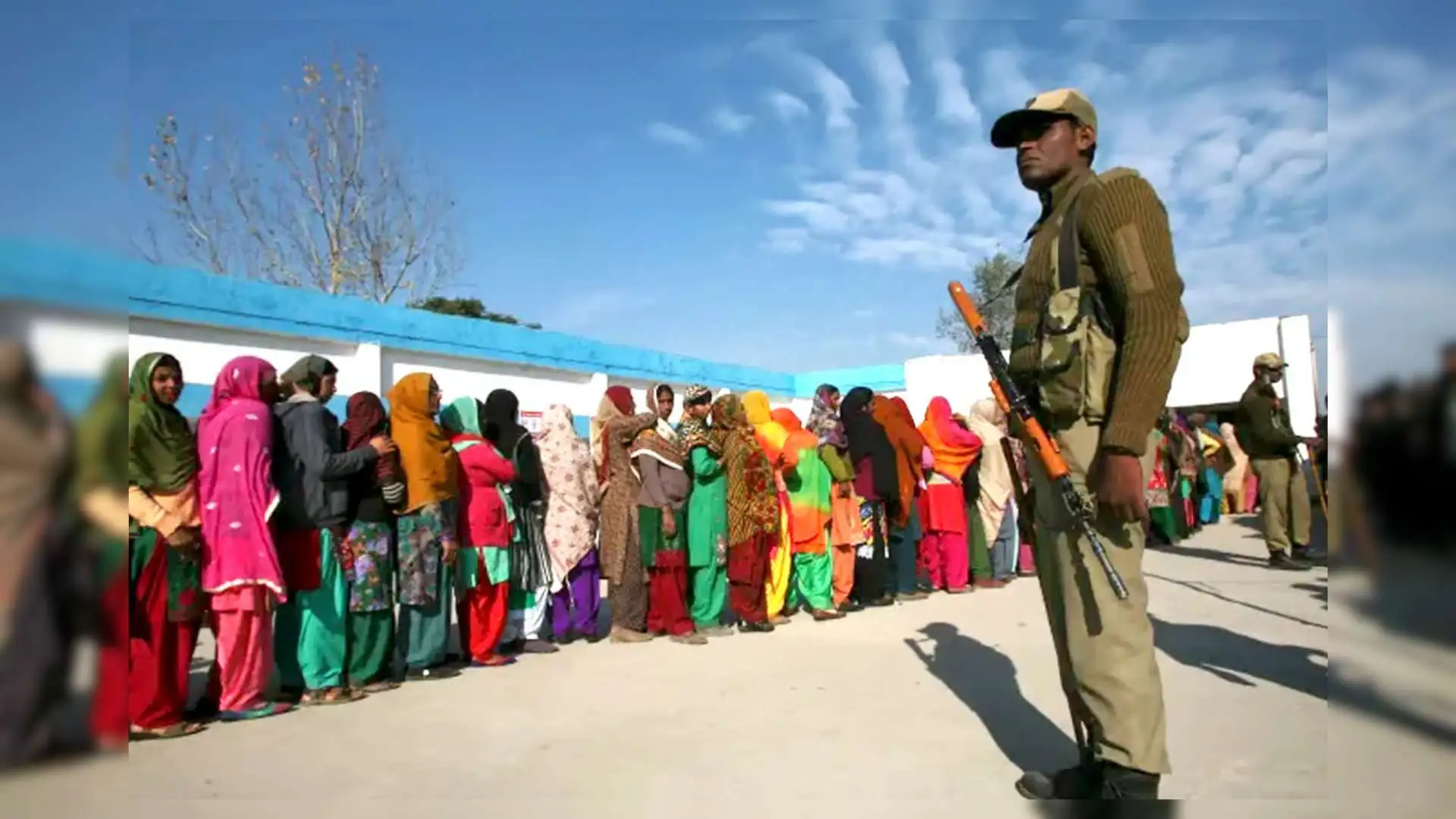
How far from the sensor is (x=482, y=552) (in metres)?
4.62

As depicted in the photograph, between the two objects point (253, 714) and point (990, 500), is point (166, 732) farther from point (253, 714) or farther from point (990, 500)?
point (990, 500)

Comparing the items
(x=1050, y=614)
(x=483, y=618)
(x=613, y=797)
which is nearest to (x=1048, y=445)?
(x=1050, y=614)

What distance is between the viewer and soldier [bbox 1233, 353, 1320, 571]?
7.28 metres

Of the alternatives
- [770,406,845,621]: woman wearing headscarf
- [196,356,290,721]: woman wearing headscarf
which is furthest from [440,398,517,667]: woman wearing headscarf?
[770,406,845,621]: woman wearing headscarf

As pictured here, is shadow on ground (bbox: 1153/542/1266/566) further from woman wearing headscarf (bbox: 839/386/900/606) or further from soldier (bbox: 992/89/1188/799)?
soldier (bbox: 992/89/1188/799)

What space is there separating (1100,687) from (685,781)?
1.32m

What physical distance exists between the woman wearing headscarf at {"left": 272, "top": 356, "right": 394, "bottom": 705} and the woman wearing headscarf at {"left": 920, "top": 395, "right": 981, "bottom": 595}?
473cm

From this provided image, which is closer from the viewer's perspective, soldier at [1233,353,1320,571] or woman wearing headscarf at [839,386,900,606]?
woman wearing headscarf at [839,386,900,606]

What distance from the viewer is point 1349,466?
Result: 2102 mm

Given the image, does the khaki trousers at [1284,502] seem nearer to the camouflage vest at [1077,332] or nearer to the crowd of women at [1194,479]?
the crowd of women at [1194,479]

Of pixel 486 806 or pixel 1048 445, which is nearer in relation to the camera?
pixel 1048 445

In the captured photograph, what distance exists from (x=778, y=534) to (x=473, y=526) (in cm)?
218

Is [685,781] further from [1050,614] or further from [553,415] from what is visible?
[553,415]

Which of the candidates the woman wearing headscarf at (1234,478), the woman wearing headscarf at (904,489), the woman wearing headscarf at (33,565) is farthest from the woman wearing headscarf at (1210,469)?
the woman wearing headscarf at (33,565)
